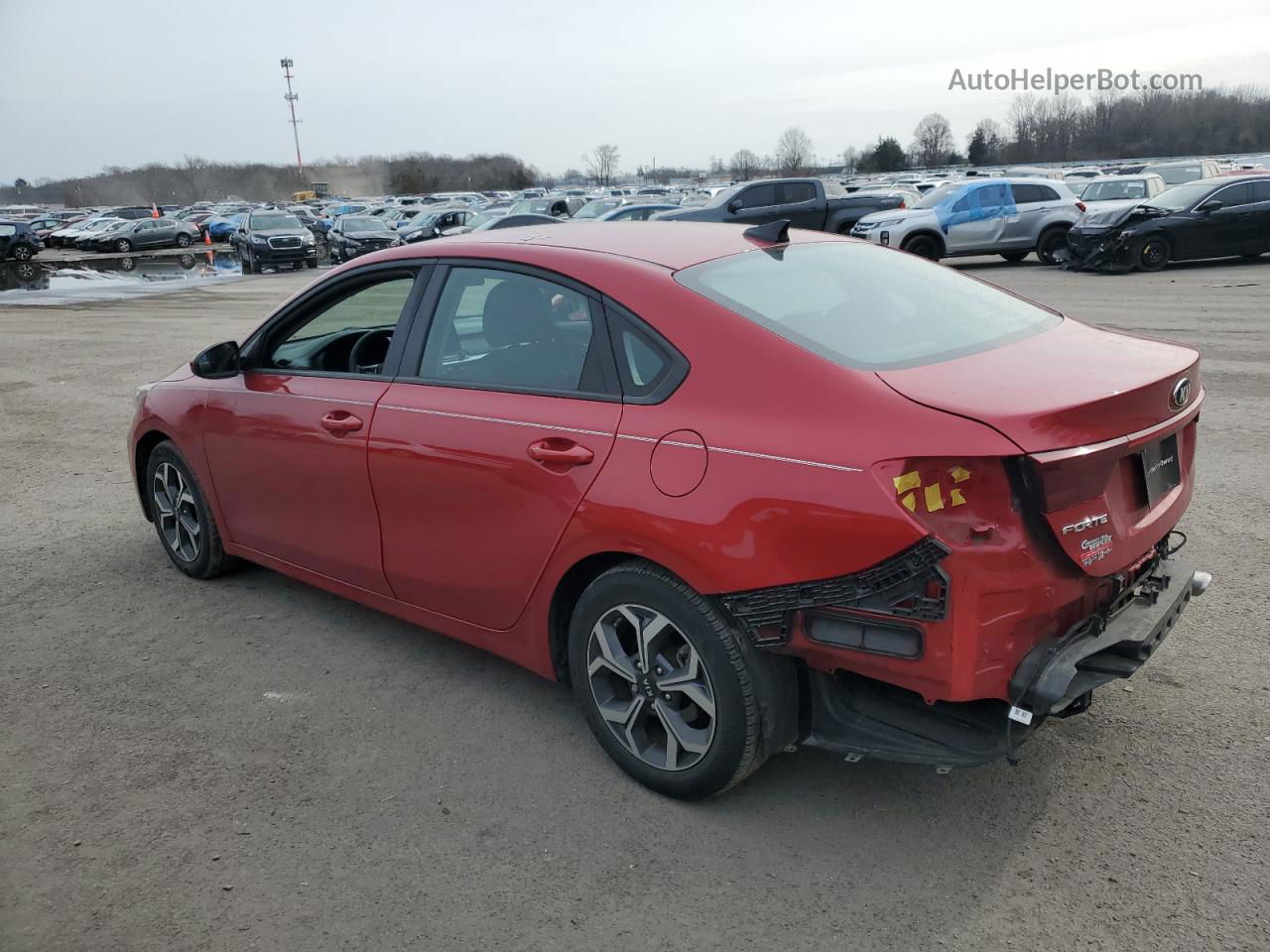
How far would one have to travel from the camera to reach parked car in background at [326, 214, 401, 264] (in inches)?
1220

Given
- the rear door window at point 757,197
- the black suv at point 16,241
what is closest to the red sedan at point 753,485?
the rear door window at point 757,197

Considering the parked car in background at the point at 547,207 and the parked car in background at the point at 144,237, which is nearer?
the parked car in background at the point at 547,207

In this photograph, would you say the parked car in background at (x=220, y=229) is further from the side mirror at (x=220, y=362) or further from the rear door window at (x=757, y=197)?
the side mirror at (x=220, y=362)

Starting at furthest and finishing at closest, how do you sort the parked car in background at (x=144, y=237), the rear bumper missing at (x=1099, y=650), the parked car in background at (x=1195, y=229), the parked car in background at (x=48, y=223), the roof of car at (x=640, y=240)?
the parked car in background at (x=48, y=223) < the parked car in background at (x=144, y=237) < the parked car in background at (x=1195, y=229) < the roof of car at (x=640, y=240) < the rear bumper missing at (x=1099, y=650)

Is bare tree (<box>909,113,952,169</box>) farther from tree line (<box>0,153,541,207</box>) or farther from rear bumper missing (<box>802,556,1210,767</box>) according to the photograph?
rear bumper missing (<box>802,556,1210,767</box>)

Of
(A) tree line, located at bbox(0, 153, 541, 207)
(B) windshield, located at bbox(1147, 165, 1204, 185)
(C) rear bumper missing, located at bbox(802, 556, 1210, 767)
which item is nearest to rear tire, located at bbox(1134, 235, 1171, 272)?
(B) windshield, located at bbox(1147, 165, 1204, 185)

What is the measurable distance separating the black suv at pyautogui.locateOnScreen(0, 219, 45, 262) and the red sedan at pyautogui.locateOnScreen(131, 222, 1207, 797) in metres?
38.8

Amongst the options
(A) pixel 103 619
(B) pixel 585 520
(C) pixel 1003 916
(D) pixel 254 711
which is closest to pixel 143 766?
(D) pixel 254 711

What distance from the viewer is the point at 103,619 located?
4.75 metres

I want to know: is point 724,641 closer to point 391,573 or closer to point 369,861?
point 369,861

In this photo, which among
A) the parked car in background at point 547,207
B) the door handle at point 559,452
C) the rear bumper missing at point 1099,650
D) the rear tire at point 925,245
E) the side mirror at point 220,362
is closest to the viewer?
the rear bumper missing at point 1099,650

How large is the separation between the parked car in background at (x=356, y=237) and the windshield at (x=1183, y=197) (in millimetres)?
20342

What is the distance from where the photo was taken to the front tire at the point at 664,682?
288cm

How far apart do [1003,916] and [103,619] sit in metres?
4.05
